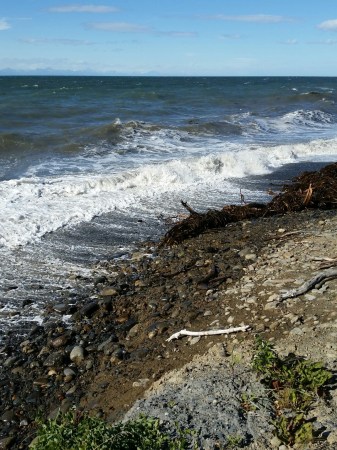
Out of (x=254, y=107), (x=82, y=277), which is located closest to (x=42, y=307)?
(x=82, y=277)

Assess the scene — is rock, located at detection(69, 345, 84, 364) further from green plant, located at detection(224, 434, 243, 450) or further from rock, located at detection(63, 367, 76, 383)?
green plant, located at detection(224, 434, 243, 450)

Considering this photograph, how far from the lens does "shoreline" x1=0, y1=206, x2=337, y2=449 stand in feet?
14.7

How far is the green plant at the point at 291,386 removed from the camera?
3.39 m

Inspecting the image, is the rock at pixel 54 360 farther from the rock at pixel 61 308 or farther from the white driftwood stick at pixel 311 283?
the white driftwood stick at pixel 311 283

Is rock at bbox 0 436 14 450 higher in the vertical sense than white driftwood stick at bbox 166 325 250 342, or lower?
lower

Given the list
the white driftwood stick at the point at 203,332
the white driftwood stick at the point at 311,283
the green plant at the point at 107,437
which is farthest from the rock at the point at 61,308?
the green plant at the point at 107,437

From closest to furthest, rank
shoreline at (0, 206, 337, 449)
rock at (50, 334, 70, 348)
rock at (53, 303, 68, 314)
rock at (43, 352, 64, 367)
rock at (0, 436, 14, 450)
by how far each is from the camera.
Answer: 1. rock at (0, 436, 14, 450)
2. shoreline at (0, 206, 337, 449)
3. rock at (43, 352, 64, 367)
4. rock at (50, 334, 70, 348)
5. rock at (53, 303, 68, 314)

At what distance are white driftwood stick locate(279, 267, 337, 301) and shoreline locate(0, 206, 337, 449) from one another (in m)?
0.09

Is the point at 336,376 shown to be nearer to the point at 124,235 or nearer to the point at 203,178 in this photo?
the point at 124,235

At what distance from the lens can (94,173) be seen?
1274 centimetres

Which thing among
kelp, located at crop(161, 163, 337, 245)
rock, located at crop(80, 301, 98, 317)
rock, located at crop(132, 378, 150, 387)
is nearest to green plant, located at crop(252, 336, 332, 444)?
rock, located at crop(132, 378, 150, 387)

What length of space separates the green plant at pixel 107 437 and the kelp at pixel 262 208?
4.62 meters

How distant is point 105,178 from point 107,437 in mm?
8958

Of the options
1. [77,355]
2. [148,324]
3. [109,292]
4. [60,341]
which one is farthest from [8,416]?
[109,292]
